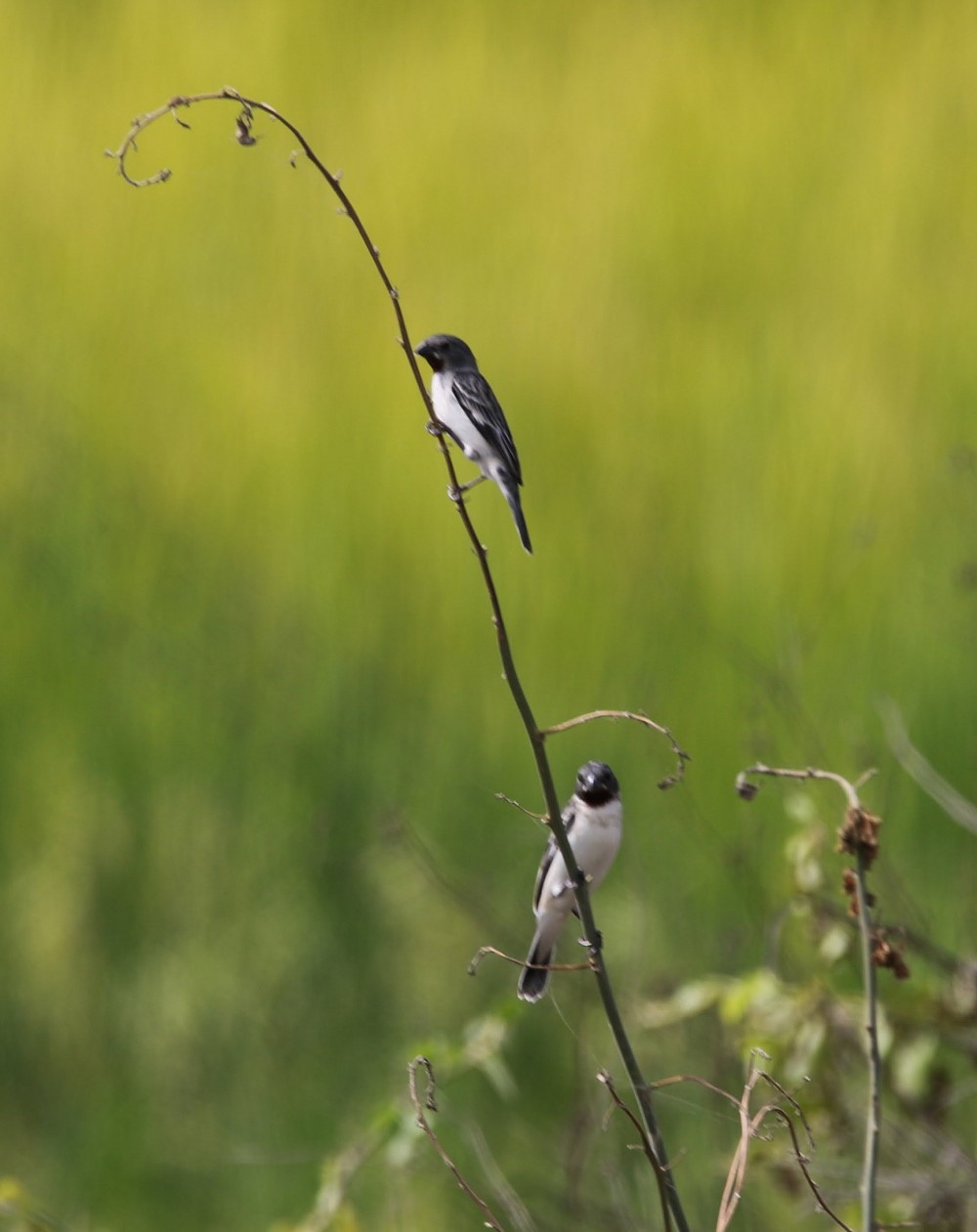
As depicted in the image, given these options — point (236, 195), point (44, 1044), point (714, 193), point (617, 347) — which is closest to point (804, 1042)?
point (44, 1044)

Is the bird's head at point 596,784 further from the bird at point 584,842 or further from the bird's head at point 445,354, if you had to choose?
the bird's head at point 445,354

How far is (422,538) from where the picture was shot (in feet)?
14.2

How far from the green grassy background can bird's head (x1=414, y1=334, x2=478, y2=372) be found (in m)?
0.96

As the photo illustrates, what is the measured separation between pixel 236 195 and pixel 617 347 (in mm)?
1298

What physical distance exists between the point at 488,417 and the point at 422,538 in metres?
2.09

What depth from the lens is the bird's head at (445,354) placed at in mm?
2435

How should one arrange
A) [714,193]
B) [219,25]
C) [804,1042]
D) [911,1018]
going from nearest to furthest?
[804,1042], [911,1018], [714,193], [219,25]

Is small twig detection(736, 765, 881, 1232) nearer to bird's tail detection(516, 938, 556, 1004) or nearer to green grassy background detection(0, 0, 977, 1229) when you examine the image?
bird's tail detection(516, 938, 556, 1004)

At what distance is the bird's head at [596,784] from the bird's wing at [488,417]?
402 mm

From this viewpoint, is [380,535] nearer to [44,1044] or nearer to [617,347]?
[617,347]

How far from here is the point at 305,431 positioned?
4543 mm

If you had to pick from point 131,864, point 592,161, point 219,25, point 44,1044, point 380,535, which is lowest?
point 44,1044

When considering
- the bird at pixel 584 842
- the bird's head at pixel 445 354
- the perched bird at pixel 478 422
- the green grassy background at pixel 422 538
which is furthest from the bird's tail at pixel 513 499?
the green grassy background at pixel 422 538

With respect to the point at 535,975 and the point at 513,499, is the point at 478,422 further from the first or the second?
the point at 535,975
